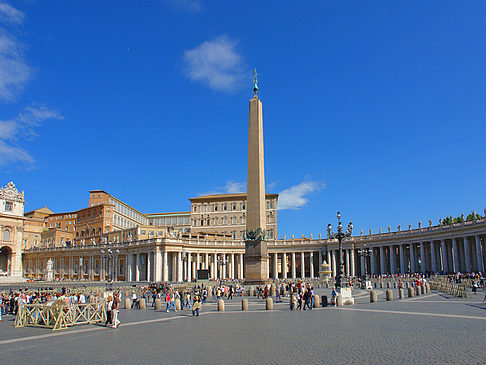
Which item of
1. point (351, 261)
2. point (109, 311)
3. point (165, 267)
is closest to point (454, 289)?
point (109, 311)

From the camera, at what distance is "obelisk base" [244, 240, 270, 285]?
33.8 metres

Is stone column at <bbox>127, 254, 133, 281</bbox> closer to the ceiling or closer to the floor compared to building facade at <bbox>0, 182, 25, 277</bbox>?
closer to the floor

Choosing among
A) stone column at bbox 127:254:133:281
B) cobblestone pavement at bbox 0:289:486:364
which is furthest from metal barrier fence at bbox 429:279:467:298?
stone column at bbox 127:254:133:281

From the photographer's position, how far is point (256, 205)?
3369cm

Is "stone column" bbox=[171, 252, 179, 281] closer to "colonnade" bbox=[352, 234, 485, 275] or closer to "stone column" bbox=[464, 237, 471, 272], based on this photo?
"colonnade" bbox=[352, 234, 485, 275]

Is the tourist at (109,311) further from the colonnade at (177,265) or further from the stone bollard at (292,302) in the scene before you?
the colonnade at (177,265)

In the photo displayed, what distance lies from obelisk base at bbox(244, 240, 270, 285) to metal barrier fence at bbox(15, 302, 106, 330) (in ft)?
57.9

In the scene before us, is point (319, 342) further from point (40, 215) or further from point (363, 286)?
Answer: point (40, 215)

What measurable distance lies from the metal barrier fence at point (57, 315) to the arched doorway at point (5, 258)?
61.3 metres

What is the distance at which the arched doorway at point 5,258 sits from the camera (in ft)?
230

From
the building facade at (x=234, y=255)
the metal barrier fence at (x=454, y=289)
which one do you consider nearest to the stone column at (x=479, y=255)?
the building facade at (x=234, y=255)

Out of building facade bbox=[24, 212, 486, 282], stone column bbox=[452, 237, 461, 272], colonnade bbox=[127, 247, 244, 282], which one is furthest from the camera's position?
colonnade bbox=[127, 247, 244, 282]

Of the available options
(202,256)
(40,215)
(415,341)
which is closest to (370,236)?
(202,256)

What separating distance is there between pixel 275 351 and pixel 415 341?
393 cm
